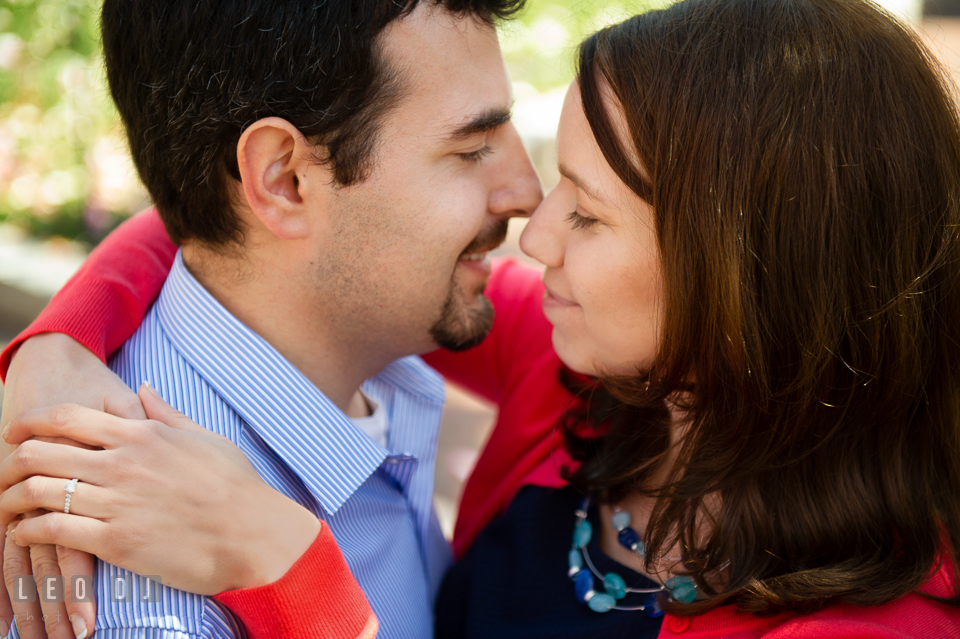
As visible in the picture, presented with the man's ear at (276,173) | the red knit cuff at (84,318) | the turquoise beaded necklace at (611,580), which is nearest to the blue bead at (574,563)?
the turquoise beaded necklace at (611,580)

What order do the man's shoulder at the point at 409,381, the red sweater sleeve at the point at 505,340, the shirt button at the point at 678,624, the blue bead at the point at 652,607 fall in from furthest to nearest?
the red sweater sleeve at the point at 505,340
the man's shoulder at the point at 409,381
the blue bead at the point at 652,607
the shirt button at the point at 678,624

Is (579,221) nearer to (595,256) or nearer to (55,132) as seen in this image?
(595,256)

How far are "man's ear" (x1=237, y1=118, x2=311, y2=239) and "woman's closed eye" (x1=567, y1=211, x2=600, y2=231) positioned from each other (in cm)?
67

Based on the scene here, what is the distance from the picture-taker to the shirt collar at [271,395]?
5.61 feet

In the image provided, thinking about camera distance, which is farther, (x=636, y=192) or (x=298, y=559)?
(x=636, y=192)

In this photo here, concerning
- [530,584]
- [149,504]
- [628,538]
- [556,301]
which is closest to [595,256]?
[556,301]

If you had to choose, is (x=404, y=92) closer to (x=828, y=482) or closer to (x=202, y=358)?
(x=202, y=358)

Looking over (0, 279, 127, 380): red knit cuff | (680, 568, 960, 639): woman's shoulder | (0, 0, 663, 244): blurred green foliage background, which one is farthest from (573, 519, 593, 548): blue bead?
(0, 0, 663, 244): blurred green foliage background

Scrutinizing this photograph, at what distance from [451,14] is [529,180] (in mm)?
482

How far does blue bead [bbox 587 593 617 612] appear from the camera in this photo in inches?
68.7

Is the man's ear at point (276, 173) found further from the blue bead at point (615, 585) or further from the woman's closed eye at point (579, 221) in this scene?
the blue bead at point (615, 585)

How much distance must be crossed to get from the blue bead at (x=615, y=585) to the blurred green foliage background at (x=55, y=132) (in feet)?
13.5

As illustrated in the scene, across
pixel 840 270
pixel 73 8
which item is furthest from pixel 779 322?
pixel 73 8

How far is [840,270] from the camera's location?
1518 mm
